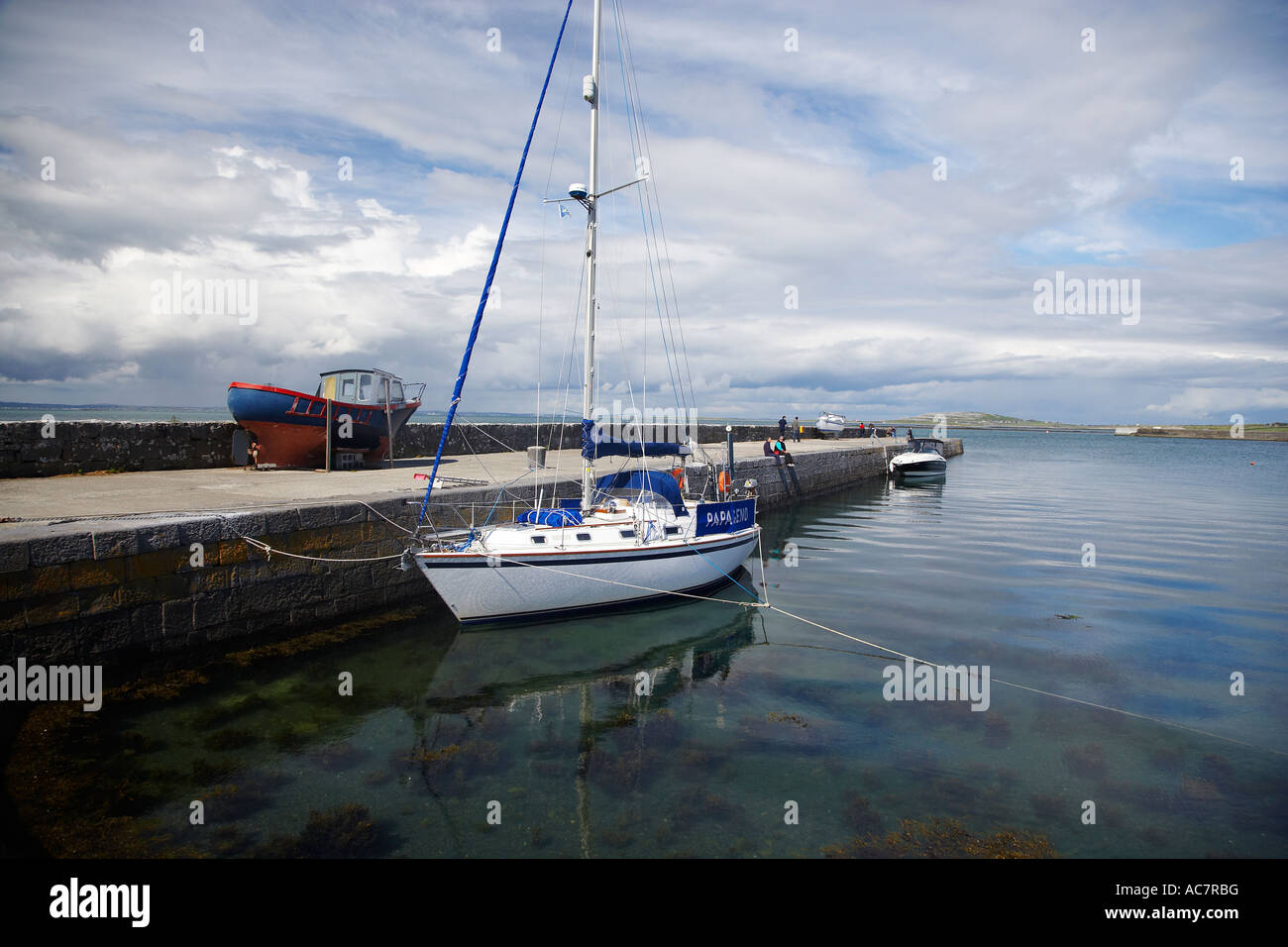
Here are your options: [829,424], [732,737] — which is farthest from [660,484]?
[829,424]

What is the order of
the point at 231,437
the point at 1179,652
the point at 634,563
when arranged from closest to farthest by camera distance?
the point at 1179,652 < the point at 634,563 < the point at 231,437

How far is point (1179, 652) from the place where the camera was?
991 centimetres

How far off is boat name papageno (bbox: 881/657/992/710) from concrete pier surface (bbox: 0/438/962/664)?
728 centimetres

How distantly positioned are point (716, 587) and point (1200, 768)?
25.4ft

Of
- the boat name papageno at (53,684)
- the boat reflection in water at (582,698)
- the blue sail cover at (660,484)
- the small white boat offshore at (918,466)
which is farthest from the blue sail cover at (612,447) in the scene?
the small white boat offshore at (918,466)

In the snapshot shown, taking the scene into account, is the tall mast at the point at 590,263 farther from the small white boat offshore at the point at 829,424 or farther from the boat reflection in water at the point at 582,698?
the small white boat offshore at the point at 829,424

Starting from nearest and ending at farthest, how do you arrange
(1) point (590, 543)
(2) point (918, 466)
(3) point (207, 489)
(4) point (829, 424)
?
(1) point (590, 543)
(3) point (207, 489)
(2) point (918, 466)
(4) point (829, 424)

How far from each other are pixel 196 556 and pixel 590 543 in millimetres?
5440

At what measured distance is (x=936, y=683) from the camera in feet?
28.2

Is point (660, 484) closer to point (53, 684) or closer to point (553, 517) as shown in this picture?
point (553, 517)
